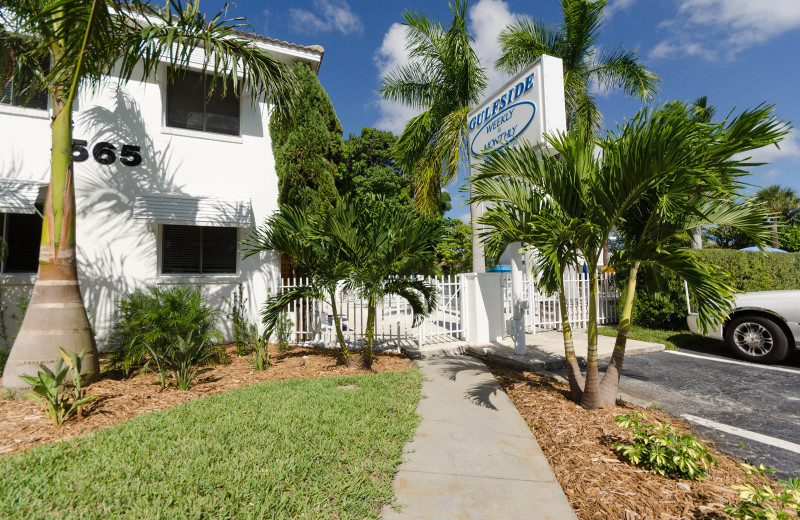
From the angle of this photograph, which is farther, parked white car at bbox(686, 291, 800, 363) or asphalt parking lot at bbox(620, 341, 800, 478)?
parked white car at bbox(686, 291, 800, 363)

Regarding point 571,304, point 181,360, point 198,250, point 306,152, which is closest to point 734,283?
point 571,304

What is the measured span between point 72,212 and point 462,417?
5.35 meters

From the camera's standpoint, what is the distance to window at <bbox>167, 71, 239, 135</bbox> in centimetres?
773

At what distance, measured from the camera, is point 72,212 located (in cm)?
457

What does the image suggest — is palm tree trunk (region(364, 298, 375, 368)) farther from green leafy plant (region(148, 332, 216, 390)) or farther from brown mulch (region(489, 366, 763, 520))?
brown mulch (region(489, 366, 763, 520))

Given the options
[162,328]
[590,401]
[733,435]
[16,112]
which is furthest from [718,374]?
[16,112]

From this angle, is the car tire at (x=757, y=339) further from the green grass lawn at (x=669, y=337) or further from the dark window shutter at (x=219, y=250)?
the dark window shutter at (x=219, y=250)

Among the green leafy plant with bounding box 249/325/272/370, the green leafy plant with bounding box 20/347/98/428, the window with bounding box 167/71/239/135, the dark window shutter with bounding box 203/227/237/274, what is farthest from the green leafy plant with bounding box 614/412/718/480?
the window with bounding box 167/71/239/135

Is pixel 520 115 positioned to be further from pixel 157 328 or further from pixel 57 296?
pixel 57 296

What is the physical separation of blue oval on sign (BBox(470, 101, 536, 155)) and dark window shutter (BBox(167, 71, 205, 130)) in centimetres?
598

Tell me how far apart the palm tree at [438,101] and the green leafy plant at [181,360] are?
6671 mm

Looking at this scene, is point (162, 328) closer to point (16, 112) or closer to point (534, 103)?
point (16, 112)

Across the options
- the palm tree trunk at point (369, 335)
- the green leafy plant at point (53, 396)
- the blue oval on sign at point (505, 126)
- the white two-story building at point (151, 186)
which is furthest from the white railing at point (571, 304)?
the green leafy plant at point (53, 396)

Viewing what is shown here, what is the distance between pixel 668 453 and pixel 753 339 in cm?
497
